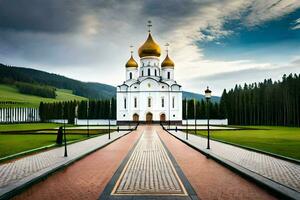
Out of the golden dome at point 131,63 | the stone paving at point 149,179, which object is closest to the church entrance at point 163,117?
the golden dome at point 131,63

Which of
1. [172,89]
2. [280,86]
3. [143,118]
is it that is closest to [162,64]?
[172,89]

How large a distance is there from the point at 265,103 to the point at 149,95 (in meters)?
26.3

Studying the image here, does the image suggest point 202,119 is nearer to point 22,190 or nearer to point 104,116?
point 104,116

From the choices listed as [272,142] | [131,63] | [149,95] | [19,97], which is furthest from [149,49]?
[19,97]

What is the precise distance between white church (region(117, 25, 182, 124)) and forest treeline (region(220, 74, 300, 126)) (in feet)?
42.9

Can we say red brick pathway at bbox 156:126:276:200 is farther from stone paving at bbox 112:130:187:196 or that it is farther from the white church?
the white church

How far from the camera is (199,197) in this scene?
7.75 m

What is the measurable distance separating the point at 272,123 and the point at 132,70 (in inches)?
1385

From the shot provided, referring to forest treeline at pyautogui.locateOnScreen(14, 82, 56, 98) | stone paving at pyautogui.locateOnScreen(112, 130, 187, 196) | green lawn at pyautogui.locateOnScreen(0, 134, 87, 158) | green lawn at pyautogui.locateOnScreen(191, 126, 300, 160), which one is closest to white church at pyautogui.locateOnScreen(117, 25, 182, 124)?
green lawn at pyautogui.locateOnScreen(191, 126, 300, 160)

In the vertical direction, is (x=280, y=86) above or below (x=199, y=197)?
above

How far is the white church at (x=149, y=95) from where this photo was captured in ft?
236

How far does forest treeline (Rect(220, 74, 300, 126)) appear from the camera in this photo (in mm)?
62812

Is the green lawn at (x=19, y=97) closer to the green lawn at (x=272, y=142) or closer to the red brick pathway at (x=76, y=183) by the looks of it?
the green lawn at (x=272, y=142)

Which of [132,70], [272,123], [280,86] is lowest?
[272,123]
